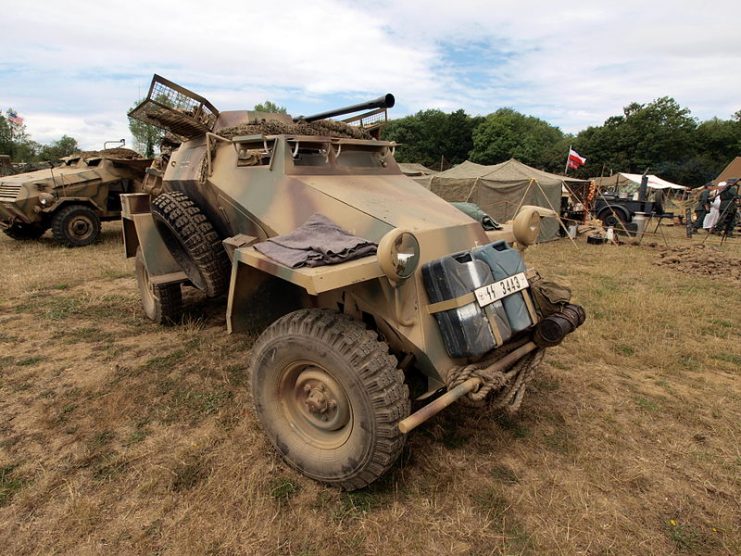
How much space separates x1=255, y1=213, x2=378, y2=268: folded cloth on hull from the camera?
2.39 meters

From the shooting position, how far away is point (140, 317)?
531 cm

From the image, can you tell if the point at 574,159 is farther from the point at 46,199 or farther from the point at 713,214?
the point at 46,199

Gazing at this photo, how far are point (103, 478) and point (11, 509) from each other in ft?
1.37

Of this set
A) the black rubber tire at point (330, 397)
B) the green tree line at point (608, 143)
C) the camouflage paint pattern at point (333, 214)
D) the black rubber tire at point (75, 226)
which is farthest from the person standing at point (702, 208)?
the green tree line at point (608, 143)

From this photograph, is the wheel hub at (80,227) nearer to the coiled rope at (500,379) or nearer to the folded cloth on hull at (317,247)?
the folded cloth on hull at (317,247)

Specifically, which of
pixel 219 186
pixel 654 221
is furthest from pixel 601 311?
pixel 654 221

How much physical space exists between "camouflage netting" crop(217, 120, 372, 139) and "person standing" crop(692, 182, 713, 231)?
558 inches

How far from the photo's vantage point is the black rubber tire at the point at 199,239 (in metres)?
3.74

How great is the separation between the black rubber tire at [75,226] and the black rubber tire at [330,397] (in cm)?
923

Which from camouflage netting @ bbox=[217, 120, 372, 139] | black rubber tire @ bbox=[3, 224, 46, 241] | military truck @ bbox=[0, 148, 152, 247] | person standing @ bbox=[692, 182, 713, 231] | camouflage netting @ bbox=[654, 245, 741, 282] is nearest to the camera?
camouflage netting @ bbox=[217, 120, 372, 139]

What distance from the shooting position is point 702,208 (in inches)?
→ 587

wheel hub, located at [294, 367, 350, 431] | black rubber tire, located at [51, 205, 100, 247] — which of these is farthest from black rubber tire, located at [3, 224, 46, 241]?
wheel hub, located at [294, 367, 350, 431]

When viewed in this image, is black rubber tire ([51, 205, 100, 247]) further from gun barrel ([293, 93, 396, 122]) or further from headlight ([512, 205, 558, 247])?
headlight ([512, 205, 558, 247])

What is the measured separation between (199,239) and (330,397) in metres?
1.91
